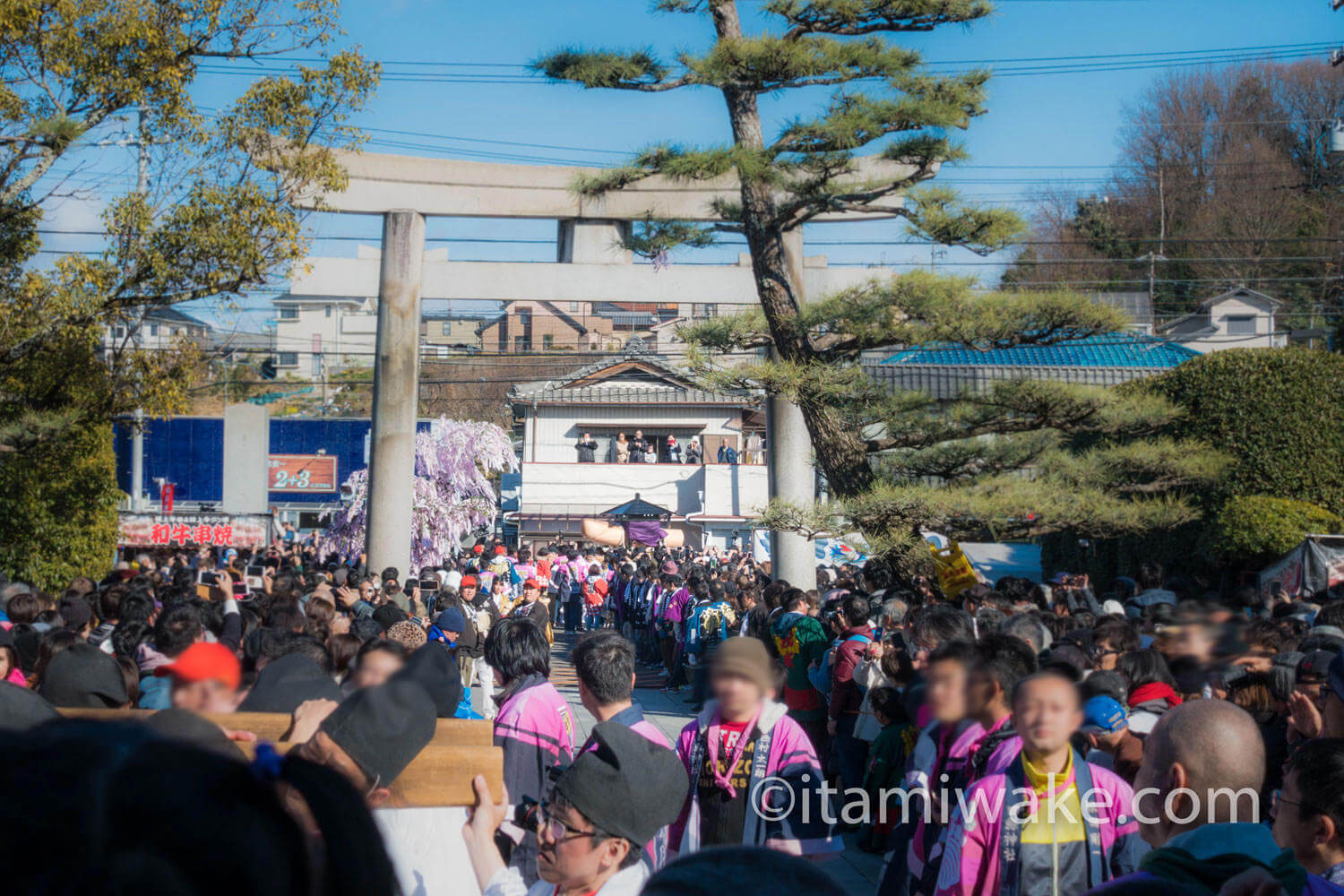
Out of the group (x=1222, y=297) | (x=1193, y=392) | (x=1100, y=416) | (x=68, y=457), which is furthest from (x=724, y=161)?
(x=1222, y=297)

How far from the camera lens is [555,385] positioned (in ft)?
100.0

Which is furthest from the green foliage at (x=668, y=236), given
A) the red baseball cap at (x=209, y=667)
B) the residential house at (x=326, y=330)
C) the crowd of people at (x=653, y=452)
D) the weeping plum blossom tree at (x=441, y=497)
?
the residential house at (x=326, y=330)

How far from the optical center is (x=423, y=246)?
1347 cm

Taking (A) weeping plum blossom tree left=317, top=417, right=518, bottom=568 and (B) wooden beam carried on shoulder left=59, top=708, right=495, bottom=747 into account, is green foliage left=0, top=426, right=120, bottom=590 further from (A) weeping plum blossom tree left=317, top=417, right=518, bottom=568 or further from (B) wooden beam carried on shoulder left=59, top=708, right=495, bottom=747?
(B) wooden beam carried on shoulder left=59, top=708, right=495, bottom=747

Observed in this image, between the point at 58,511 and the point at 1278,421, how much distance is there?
1423cm

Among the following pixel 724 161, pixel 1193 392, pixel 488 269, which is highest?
pixel 488 269

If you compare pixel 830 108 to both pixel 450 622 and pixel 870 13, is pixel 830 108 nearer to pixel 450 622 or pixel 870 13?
pixel 870 13

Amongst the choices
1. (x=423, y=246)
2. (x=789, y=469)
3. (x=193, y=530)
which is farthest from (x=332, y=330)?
(x=789, y=469)

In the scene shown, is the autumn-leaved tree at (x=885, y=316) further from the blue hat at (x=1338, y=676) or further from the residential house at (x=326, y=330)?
the residential house at (x=326, y=330)

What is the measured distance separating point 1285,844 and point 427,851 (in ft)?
6.51

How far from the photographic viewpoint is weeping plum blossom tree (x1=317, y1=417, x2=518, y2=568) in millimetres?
20391

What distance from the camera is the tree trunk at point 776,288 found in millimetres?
7867

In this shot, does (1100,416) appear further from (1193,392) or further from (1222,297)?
(1222,297)

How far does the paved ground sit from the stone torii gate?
2066 millimetres
